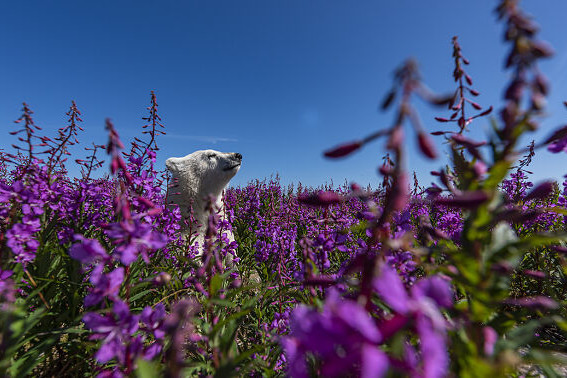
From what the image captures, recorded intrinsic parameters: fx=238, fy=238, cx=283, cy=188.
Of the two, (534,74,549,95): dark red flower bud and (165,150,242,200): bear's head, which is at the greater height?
(165,150,242,200): bear's head

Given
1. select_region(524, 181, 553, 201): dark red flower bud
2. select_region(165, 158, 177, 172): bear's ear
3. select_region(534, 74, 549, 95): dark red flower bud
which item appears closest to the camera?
select_region(534, 74, 549, 95): dark red flower bud

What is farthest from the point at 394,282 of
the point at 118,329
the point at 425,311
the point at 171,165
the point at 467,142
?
the point at 171,165

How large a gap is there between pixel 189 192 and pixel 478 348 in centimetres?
509

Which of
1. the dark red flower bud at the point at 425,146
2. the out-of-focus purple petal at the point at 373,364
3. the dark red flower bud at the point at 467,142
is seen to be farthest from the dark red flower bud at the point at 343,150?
the dark red flower bud at the point at 467,142

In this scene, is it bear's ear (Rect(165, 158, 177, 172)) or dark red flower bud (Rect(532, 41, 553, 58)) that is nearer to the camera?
dark red flower bud (Rect(532, 41, 553, 58))

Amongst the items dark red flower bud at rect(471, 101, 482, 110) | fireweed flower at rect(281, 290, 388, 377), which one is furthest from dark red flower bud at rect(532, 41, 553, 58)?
fireweed flower at rect(281, 290, 388, 377)

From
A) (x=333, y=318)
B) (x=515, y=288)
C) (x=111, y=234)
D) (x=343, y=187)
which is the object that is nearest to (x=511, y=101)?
(x=333, y=318)

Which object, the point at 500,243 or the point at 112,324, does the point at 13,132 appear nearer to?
the point at 112,324

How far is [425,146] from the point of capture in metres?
0.56

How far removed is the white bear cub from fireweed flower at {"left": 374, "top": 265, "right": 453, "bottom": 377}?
190 inches

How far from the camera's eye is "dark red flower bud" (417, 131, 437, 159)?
1.84ft

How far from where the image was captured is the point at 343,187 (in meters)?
11.5

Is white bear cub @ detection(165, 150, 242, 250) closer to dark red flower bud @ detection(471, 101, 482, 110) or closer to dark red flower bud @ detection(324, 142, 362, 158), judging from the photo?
dark red flower bud @ detection(471, 101, 482, 110)

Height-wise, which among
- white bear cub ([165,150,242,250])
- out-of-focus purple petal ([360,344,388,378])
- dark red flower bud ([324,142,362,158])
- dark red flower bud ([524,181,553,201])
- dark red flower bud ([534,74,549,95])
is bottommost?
out-of-focus purple petal ([360,344,388,378])
